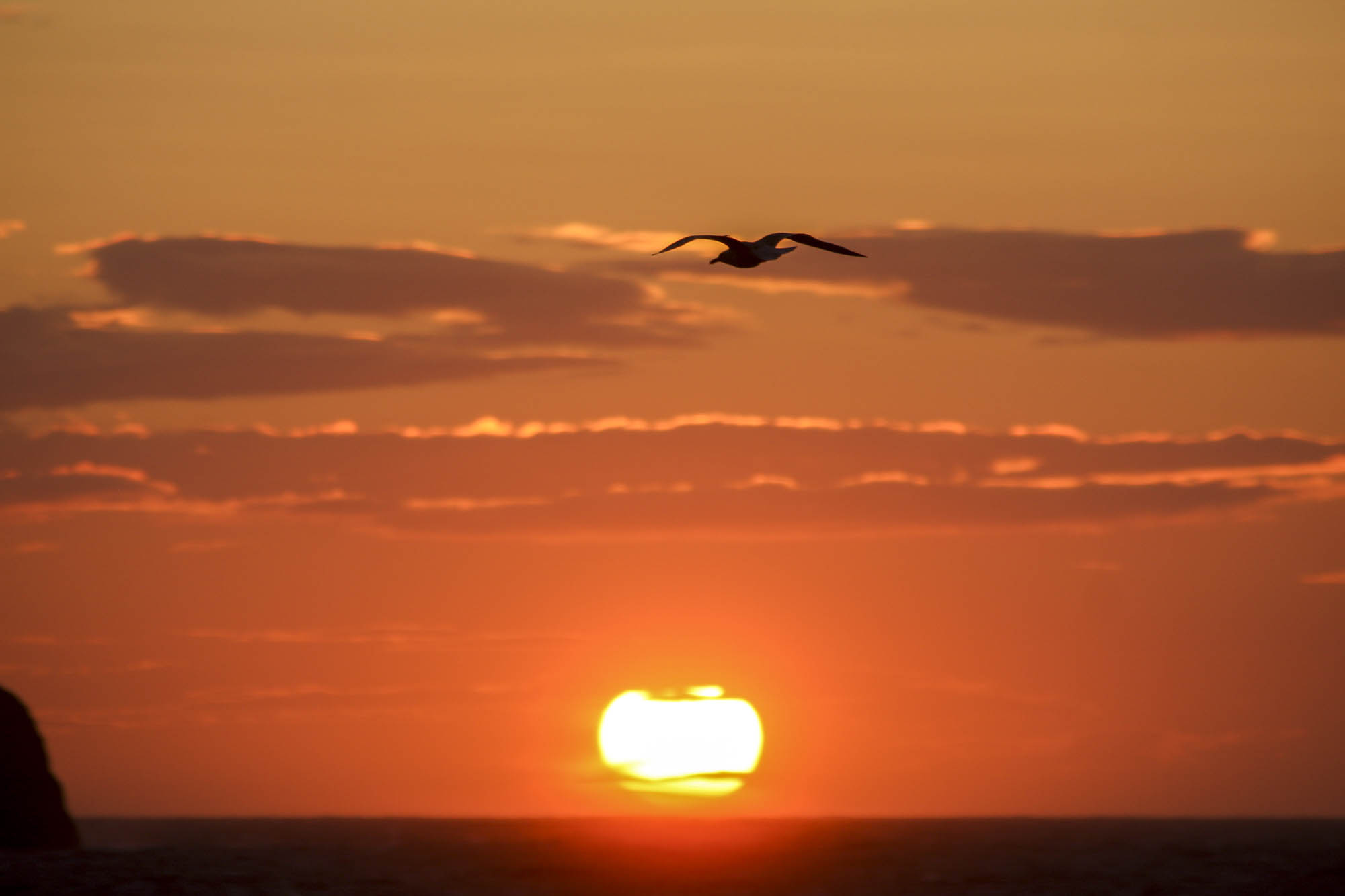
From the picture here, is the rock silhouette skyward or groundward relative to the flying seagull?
groundward

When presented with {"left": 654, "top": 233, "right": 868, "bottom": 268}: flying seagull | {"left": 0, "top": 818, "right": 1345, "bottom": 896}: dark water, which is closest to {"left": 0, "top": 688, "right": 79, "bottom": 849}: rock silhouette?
{"left": 0, "top": 818, "right": 1345, "bottom": 896}: dark water

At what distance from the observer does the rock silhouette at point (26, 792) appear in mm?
104625

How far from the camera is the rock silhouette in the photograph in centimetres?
10462

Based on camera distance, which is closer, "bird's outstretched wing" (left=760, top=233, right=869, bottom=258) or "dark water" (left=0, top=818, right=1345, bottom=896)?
"bird's outstretched wing" (left=760, top=233, right=869, bottom=258)

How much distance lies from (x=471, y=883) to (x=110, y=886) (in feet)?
102

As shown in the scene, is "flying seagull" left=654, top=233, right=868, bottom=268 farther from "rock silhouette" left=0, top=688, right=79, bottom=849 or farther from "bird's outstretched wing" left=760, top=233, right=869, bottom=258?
"rock silhouette" left=0, top=688, right=79, bottom=849

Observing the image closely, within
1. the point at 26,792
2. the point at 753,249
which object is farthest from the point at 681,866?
the point at 753,249

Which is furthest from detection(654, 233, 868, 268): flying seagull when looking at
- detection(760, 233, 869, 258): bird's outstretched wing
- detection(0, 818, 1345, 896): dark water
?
detection(0, 818, 1345, 896): dark water

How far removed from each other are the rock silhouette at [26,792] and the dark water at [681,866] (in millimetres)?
2431

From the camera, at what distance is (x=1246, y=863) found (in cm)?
12475

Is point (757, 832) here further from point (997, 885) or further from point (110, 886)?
point (110, 886)

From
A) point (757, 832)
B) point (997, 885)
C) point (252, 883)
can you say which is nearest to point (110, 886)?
point (252, 883)

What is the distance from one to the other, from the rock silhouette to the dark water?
2.43 metres

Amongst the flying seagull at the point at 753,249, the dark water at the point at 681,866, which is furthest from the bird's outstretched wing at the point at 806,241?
the dark water at the point at 681,866
